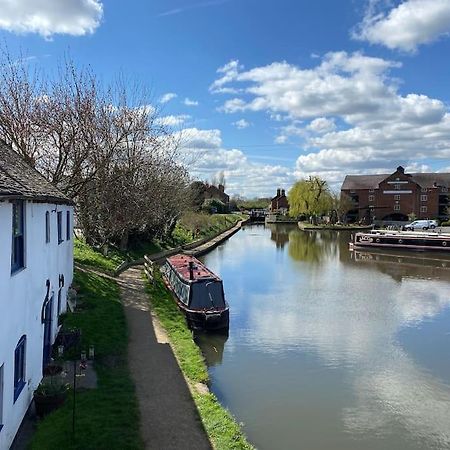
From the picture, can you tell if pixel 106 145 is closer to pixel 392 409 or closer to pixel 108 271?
pixel 108 271

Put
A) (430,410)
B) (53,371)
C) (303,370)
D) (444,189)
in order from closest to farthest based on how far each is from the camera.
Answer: (53,371) → (430,410) → (303,370) → (444,189)

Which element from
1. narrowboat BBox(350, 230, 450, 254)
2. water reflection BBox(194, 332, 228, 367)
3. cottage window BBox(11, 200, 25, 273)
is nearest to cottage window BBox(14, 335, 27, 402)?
cottage window BBox(11, 200, 25, 273)

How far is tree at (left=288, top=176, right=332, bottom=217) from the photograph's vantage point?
69.8 meters

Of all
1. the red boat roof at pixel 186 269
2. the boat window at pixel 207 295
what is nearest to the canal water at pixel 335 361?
the boat window at pixel 207 295

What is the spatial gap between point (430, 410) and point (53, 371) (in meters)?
7.61

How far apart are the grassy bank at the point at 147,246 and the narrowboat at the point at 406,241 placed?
47.1ft

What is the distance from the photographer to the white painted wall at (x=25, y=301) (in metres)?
6.36

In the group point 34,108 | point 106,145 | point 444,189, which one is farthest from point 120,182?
point 444,189

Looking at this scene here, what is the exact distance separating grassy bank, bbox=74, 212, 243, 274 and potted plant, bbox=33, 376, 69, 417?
46.4ft

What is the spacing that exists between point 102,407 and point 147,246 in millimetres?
24277

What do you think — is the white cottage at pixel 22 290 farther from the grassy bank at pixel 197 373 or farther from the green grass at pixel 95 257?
the green grass at pixel 95 257

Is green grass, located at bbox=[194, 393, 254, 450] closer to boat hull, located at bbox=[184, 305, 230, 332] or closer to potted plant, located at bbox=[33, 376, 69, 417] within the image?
potted plant, located at bbox=[33, 376, 69, 417]

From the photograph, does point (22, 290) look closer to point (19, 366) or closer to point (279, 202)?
point (19, 366)

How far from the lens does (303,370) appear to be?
486 inches
